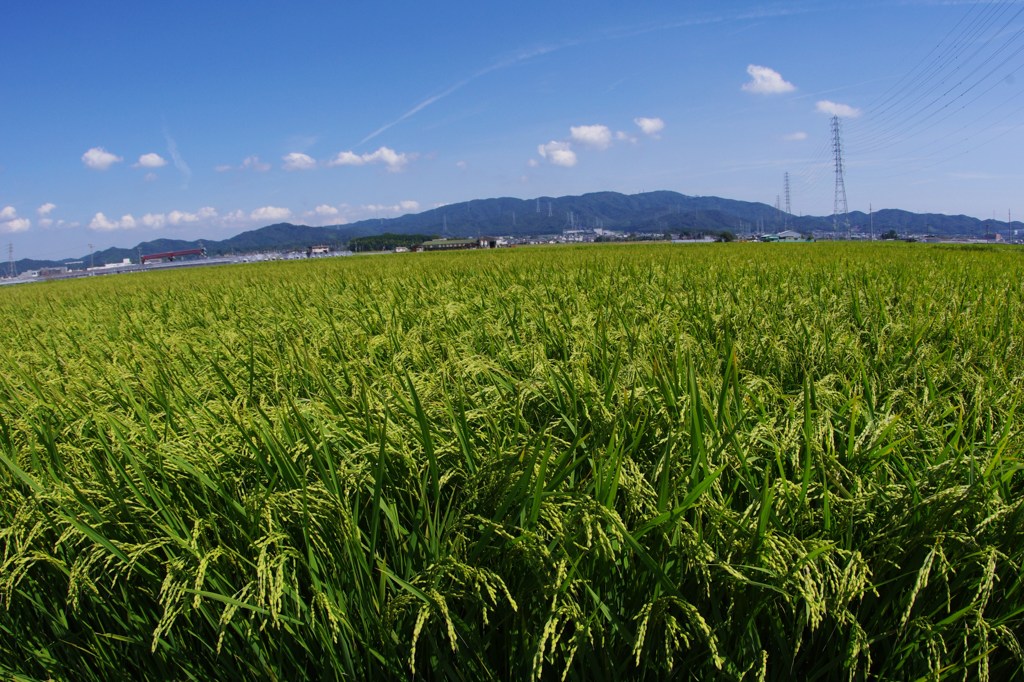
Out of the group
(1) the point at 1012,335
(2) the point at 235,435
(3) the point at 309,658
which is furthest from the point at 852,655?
(1) the point at 1012,335

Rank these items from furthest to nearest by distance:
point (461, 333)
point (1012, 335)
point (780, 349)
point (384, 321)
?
point (384, 321)
point (461, 333)
point (1012, 335)
point (780, 349)

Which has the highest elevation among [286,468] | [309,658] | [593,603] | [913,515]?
[286,468]

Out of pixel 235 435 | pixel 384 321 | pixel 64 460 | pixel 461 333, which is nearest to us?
pixel 235 435

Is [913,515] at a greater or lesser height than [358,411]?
lesser

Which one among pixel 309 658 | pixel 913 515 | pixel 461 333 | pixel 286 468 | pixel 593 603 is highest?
pixel 461 333

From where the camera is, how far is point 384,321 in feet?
10.5

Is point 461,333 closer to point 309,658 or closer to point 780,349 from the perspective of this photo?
point 780,349

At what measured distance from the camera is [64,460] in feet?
5.29

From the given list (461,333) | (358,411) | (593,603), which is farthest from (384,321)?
(593,603)

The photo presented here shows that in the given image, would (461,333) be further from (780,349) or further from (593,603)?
(593,603)

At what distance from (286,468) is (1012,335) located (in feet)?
8.94

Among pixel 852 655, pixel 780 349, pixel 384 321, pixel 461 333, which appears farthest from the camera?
pixel 384 321

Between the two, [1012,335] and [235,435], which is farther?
[1012,335]

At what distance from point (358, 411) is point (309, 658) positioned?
0.61 meters
